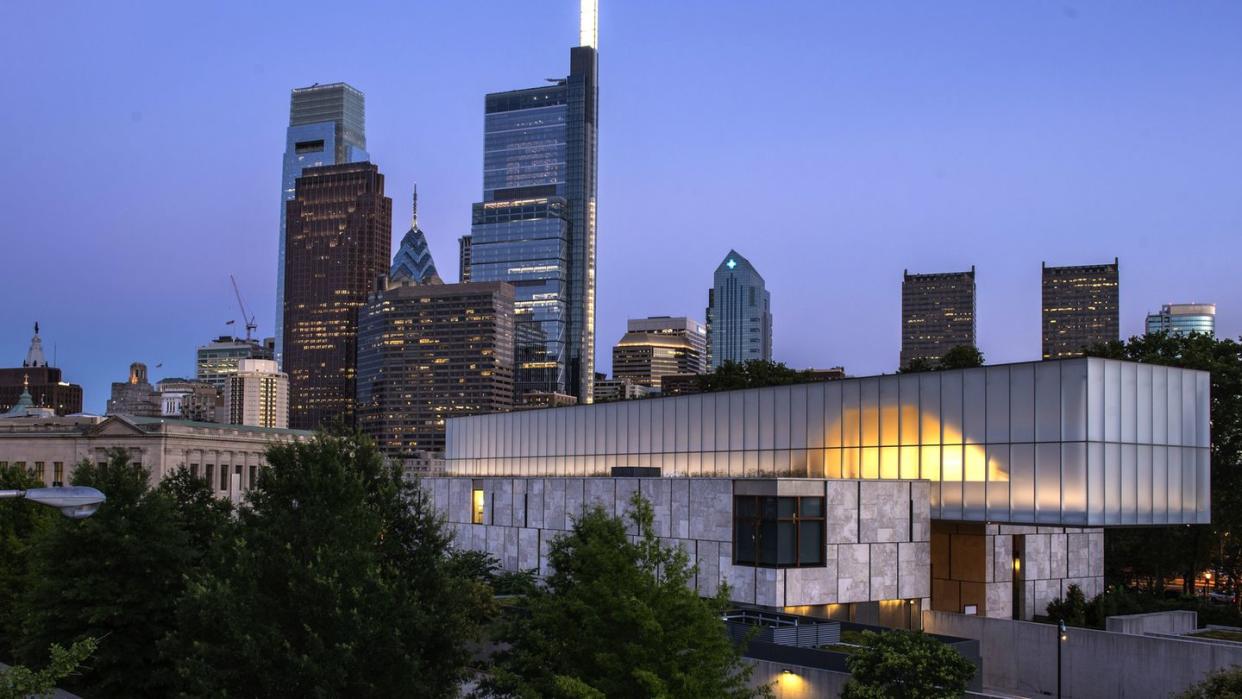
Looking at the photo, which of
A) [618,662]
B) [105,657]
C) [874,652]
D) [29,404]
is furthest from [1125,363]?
[29,404]

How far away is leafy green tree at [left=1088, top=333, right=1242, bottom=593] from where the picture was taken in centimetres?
6944

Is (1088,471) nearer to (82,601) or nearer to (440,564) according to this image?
(440,564)

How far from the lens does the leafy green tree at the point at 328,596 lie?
32500 millimetres

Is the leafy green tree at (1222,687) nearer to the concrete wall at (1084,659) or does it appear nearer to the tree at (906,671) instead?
the tree at (906,671)

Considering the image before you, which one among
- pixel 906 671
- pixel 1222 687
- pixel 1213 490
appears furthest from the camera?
pixel 1213 490

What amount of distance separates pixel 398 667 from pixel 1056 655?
101 ft

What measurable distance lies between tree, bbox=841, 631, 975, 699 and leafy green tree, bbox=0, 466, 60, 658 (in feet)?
124

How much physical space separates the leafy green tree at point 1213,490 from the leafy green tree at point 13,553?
6336 centimetres

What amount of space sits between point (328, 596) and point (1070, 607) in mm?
41797

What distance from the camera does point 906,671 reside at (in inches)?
1473

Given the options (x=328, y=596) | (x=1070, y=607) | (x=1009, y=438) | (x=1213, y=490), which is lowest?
(x=1070, y=607)

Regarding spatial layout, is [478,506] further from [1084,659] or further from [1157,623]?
[1157,623]

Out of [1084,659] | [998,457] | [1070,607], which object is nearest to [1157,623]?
[1070,607]

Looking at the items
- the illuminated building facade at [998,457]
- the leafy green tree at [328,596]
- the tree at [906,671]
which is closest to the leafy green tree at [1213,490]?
the illuminated building facade at [998,457]
